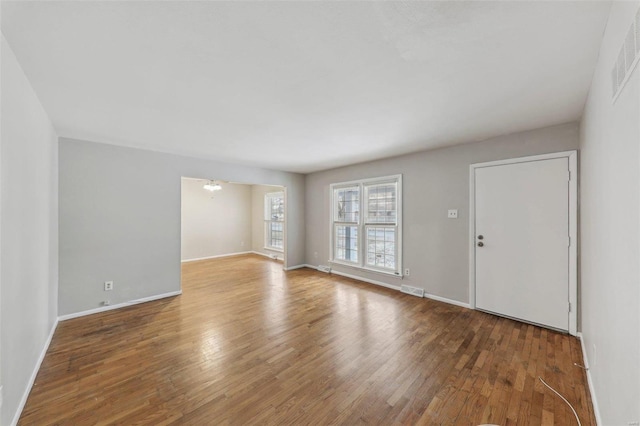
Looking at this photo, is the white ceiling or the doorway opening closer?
the white ceiling

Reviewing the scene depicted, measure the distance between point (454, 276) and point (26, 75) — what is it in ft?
15.8

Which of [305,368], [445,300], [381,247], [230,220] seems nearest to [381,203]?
[381,247]

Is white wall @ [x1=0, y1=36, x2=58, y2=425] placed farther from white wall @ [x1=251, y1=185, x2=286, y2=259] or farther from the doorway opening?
white wall @ [x1=251, y1=185, x2=286, y2=259]

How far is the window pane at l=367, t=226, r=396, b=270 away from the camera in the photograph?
4477mm

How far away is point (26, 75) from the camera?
1.74 metres

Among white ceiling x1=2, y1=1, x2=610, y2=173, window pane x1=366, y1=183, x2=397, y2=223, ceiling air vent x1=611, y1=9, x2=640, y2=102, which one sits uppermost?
white ceiling x1=2, y1=1, x2=610, y2=173

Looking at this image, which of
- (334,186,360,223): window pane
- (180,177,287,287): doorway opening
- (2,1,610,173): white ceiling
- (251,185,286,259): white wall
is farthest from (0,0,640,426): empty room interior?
(251,185,286,259): white wall

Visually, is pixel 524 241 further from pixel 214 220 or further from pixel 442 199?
pixel 214 220

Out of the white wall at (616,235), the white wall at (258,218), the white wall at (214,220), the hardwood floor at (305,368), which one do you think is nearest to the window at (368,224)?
the hardwood floor at (305,368)

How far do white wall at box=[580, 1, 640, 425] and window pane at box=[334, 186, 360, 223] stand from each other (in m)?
3.51

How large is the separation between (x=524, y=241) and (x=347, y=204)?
3.03 m

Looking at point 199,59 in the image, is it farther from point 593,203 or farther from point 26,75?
point 593,203

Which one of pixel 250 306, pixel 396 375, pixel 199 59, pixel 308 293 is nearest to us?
pixel 199 59

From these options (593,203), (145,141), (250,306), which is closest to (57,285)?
(145,141)
